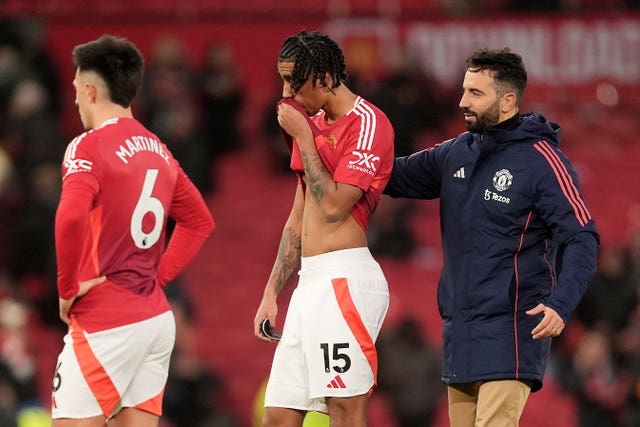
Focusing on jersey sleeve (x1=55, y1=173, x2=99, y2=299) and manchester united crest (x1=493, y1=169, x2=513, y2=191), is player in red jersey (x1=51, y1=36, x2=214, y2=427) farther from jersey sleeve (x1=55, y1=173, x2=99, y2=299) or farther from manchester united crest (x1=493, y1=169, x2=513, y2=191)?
manchester united crest (x1=493, y1=169, x2=513, y2=191)

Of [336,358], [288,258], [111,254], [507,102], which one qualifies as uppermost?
[507,102]

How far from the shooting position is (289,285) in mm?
12922

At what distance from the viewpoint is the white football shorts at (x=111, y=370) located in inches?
203

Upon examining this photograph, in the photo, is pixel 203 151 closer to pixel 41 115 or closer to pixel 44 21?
pixel 41 115

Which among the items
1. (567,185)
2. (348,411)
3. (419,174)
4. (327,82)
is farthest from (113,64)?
(567,185)

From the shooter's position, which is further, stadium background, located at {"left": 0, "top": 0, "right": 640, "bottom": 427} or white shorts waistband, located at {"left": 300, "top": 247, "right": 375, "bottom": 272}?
stadium background, located at {"left": 0, "top": 0, "right": 640, "bottom": 427}

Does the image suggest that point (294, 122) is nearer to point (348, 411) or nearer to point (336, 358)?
point (336, 358)

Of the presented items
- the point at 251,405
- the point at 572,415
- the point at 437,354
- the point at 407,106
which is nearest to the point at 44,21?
the point at 407,106

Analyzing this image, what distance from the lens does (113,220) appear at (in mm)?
5207

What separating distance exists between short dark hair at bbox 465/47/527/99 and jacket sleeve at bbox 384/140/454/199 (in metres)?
0.43

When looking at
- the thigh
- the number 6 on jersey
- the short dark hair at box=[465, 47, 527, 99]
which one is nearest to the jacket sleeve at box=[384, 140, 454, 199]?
the short dark hair at box=[465, 47, 527, 99]

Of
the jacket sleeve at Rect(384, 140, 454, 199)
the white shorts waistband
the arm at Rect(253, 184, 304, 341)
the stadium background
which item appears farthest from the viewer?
the stadium background

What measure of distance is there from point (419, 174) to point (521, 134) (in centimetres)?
56

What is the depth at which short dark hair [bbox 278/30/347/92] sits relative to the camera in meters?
5.30
